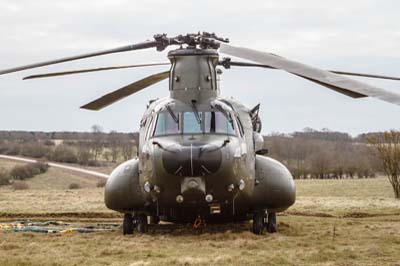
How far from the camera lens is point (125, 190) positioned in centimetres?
1512

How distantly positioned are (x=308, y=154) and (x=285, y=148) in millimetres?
3630

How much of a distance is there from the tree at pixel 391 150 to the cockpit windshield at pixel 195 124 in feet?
71.3

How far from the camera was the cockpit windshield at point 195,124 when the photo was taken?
1384 centimetres

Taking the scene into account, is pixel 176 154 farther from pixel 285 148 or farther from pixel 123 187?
pixel 285 148

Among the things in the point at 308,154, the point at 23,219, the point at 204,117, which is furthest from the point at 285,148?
the point at 204,117

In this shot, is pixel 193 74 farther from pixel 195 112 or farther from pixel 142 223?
pixel 142 223

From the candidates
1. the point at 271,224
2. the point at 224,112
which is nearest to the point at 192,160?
the point at 224,112

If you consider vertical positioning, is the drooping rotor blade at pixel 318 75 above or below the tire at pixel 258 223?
above

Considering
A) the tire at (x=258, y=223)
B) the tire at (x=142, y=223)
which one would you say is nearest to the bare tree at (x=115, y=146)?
the tire at (x=142, y=223)

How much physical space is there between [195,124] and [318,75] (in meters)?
4.74

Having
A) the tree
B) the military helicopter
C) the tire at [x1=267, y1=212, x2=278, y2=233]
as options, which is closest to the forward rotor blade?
the military helicopter

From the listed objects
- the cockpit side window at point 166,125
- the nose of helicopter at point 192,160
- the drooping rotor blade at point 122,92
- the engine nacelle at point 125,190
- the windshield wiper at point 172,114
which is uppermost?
the drooping rotor blade at point 122,92

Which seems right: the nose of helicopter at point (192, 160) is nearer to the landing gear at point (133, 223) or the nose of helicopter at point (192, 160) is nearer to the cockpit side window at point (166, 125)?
the cockpit side window at point (166, 125)

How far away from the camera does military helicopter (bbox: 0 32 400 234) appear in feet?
42.6
